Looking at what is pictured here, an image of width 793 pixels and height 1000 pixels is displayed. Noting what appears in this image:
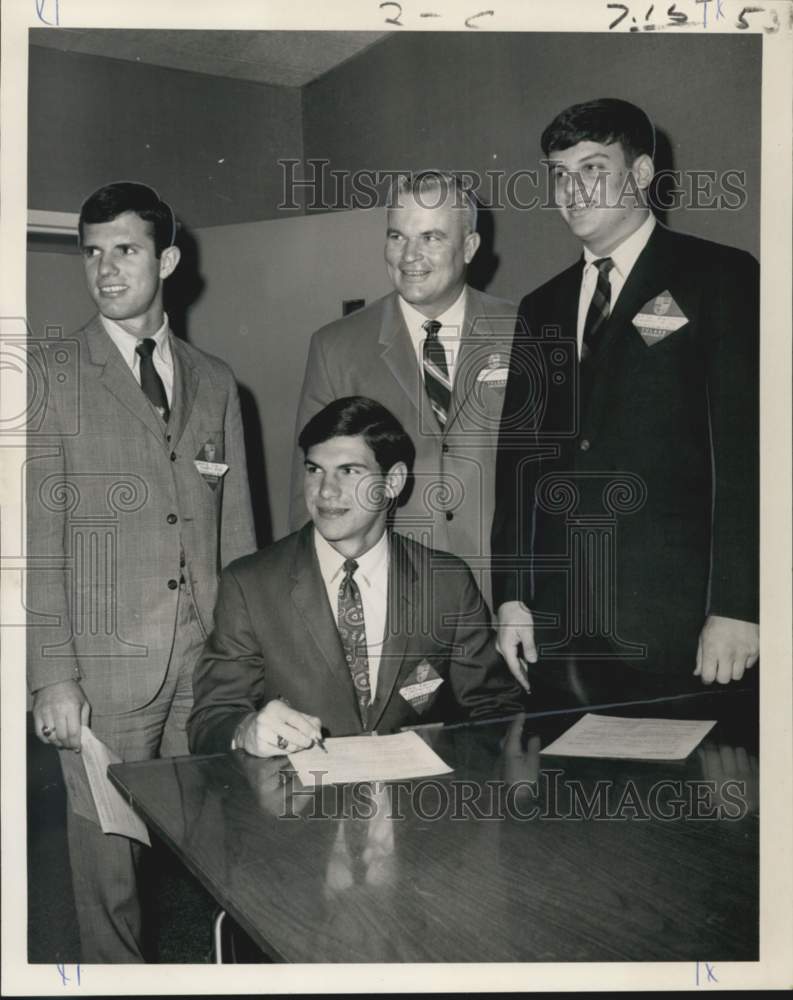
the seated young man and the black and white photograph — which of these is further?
the seated young man

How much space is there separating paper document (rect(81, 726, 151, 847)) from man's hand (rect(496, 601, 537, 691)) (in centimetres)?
92

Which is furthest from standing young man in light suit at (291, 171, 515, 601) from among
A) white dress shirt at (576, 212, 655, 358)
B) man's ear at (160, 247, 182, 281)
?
man's ear at (160, 247, 182, 281)

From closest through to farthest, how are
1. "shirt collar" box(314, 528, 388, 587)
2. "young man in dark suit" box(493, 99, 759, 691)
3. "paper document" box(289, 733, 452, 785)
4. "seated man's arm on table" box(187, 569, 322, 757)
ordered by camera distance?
"paper document" box(289, 733, 452, 785) < "seated man's arm on table" box(187, 569, 322, 757) < "young man in dark suit" box(493, 99, 759, 691) < "shirt collar" box(314, 528, 388, 587)

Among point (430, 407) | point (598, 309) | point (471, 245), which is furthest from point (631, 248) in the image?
point (430, 407)

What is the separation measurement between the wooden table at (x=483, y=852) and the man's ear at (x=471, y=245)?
1.11 m

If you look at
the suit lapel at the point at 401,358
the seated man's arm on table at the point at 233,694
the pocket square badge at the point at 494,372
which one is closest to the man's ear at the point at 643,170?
the pocket square badge at the point at 494,372

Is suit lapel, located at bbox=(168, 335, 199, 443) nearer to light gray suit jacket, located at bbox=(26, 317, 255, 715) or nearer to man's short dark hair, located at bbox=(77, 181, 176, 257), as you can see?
light gray suit jacket, located at bbox=(26, 317, 255, 715)

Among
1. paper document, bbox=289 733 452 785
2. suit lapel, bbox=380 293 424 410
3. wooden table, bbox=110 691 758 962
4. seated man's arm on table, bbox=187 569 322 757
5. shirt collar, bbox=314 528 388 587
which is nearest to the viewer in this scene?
wooden table, bbox=110 691 758 962

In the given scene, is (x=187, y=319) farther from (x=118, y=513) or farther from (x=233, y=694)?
(x=233, y=694)

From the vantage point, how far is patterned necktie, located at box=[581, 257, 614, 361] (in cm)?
203

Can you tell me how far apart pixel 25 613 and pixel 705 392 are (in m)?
1.53

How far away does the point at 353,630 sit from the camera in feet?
6.59

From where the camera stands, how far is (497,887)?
1.25 meters

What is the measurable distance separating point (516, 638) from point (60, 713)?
1040mm
